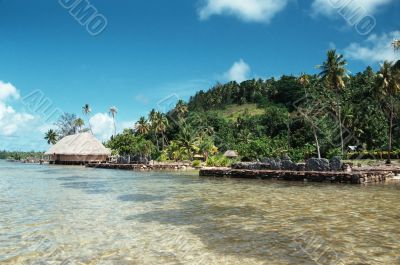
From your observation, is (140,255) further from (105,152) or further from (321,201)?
(105,152)

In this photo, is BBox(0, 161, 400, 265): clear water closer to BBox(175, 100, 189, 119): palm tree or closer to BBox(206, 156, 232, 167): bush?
BBox(206, 156, 232, 167): bush

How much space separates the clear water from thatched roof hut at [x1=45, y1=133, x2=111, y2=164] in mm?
52883

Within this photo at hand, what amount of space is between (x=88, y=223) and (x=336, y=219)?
24.4 ft

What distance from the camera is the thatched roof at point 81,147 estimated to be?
222 feet

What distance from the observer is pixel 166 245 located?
8539 millimetres

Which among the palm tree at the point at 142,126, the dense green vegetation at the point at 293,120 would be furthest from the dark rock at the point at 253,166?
the palm tree at the point at 142,126

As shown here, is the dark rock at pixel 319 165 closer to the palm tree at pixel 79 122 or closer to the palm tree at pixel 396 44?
the palm tree at pixel 396 44

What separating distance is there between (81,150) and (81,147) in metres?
0.78

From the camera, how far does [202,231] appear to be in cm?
998

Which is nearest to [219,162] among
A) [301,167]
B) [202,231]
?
[301,167]

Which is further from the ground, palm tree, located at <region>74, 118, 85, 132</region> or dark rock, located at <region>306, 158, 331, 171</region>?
palm tree, located at <region>74, 118, 85, 132</region>

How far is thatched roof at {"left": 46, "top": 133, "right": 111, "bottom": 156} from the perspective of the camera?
67625 millimetres

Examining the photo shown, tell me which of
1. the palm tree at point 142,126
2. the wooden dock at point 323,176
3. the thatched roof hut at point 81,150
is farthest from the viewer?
the palm tree at point 142,126

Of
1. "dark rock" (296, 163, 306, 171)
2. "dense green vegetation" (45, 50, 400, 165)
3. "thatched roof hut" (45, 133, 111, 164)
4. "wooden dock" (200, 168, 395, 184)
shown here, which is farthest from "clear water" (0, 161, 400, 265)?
"thatched roof hut" (45, 133, 111, 164)
